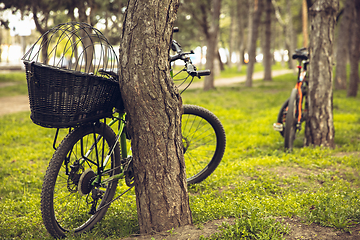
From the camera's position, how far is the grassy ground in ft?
9.07

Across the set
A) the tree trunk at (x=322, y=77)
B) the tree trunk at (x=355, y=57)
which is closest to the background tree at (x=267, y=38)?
the tree trunk at (x=355, y=57)

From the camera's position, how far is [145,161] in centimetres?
258

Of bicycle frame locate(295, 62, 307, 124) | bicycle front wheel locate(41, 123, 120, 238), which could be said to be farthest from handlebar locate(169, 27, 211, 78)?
bicycle frame locate(295, 62, 307, 124)

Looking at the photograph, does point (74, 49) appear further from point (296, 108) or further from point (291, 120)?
point (296, 108)

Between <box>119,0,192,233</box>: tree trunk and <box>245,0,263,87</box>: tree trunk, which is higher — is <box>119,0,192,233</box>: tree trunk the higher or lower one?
the lower one

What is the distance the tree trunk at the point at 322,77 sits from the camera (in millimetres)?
5055

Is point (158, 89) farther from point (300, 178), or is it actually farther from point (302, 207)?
point (300, 178)

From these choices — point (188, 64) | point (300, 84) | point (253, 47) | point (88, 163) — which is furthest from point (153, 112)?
point (253, 47)

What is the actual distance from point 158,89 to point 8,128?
5.84 metres

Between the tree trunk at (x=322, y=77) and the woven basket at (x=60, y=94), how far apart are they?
12.4ft

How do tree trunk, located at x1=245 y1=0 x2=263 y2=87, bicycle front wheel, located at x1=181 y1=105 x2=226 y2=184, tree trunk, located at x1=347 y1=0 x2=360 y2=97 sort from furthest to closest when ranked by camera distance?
tree trunk, located at x1=245 y1=0 x2=263 y2=87 → tree trunk, located at x1=347 y1=0 x2=360 y2=97 → bicycle front wheel, located at x1=181 y1=105 x2=226 y2=184

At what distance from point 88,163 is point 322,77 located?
3.93 meters

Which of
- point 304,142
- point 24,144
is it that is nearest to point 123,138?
point 304,142

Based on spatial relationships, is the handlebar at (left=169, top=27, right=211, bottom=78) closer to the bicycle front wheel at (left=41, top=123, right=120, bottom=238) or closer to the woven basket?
the woven basket
